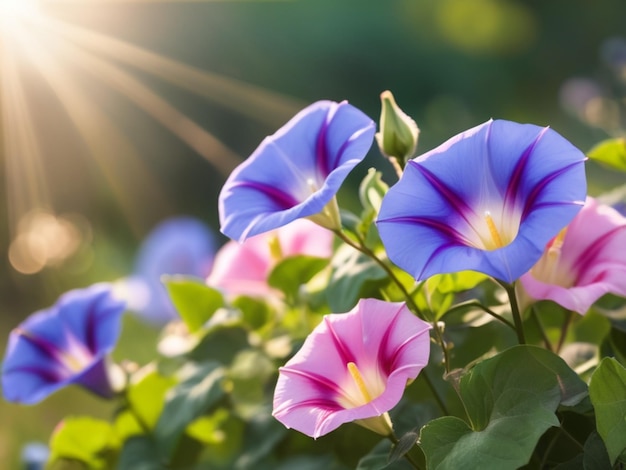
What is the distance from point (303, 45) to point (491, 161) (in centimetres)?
267

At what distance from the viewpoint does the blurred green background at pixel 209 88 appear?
2143mm

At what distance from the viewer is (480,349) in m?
0.58

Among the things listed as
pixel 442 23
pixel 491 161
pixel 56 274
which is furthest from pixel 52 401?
pixel 442 23

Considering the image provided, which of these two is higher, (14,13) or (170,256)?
(14,13)

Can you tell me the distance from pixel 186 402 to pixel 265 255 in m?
0.14

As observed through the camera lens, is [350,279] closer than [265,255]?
Yes

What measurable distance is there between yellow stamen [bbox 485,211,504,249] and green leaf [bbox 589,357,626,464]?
0.09 metres

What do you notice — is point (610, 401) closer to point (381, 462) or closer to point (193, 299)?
point (381, 462)

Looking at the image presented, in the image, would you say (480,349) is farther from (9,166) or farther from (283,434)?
(9,166)

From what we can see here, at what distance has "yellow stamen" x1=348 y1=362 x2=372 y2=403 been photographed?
1.53 ft

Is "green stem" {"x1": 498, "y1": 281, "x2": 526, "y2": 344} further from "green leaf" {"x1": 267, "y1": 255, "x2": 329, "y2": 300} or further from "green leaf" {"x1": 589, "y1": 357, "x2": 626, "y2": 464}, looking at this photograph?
"green leaf" {"x1": 267, "y1": 255, "x2": 329, "y2": 300}

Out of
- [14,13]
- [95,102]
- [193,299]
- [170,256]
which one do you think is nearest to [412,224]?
[193,299]

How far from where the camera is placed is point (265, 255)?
2.38 ft

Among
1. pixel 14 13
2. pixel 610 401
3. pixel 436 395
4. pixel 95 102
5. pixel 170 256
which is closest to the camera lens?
pixel 610 401
